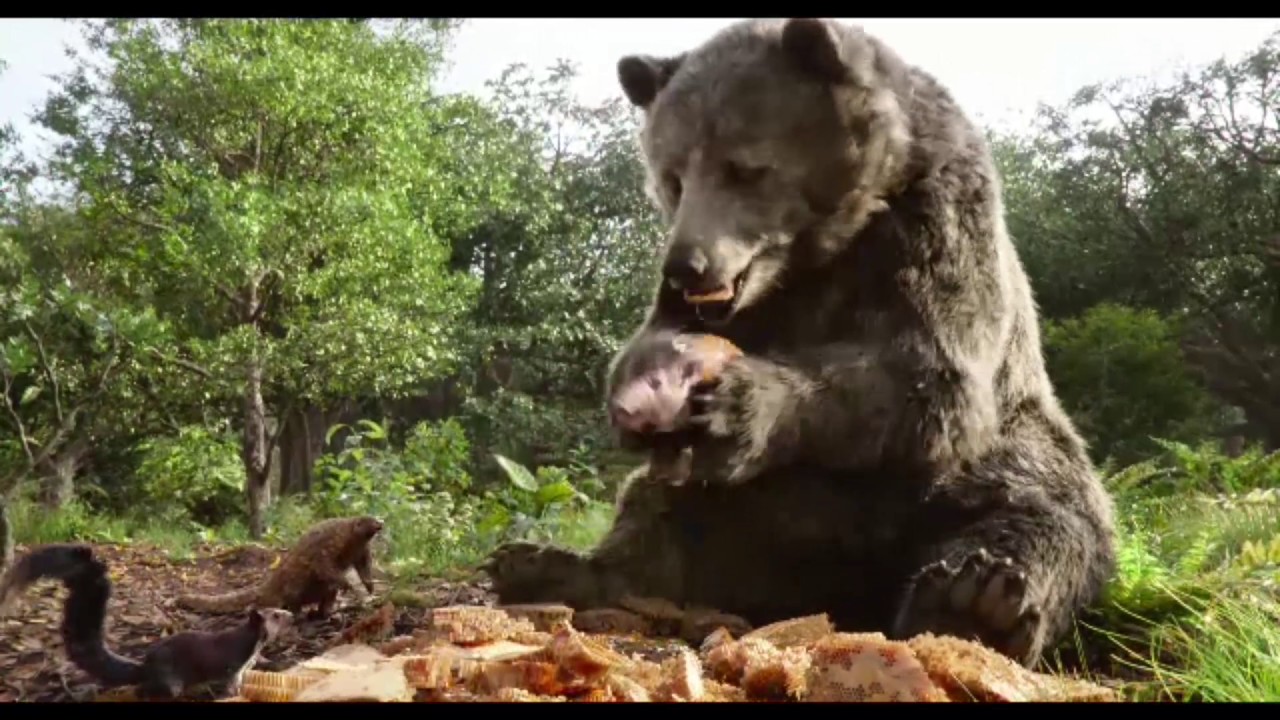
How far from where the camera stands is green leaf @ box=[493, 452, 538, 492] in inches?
124

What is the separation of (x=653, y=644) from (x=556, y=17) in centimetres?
115

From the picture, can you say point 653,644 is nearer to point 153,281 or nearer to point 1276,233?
point 153,281

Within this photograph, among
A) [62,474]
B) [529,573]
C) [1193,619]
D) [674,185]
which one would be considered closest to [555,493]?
[529,573]

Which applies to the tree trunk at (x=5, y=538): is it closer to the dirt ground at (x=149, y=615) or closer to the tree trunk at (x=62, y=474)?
the dirt ground at (x=149, y=615)

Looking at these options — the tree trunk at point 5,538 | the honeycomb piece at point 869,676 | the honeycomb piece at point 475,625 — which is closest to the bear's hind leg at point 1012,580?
the honeycomb piece at point 869,676

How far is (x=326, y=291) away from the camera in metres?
2.39

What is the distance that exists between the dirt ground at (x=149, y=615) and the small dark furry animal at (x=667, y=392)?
58cm

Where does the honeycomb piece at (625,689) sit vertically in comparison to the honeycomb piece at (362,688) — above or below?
below

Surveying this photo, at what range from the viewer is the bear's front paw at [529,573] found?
8.06 feet

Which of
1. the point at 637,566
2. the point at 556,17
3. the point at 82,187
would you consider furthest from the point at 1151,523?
the point at 82,187

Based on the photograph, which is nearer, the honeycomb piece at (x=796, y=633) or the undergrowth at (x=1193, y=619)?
the undergrowth at (x=1193, y=619)

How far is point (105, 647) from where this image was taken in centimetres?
155

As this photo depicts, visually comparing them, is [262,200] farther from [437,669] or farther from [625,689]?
[625,689]

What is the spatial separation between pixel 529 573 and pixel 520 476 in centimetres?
78
